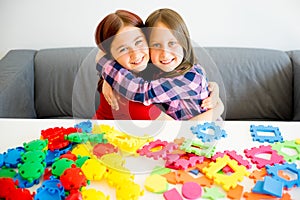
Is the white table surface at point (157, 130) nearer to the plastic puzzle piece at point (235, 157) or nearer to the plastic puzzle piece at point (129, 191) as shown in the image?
the plastic puzzle piece at point (235, 157)

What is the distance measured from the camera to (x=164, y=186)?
55cm

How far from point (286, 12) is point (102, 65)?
0.93 m

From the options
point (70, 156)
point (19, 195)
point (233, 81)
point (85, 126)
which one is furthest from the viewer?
point (233, 81)

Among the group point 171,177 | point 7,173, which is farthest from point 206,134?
point 7,173

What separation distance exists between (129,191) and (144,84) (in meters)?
0.26

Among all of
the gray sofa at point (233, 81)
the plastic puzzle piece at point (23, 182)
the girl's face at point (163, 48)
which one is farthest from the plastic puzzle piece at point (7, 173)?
the gray sofa at point (233, 81)

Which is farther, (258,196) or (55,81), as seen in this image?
(55,81)

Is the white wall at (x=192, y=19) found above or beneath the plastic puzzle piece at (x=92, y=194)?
above

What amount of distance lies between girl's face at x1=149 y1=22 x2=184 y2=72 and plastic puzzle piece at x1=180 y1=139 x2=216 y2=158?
0.15 m

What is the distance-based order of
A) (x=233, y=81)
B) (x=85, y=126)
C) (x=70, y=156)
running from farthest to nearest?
(x=233, y=81), (x=85, y=126), (x=70, y=156)

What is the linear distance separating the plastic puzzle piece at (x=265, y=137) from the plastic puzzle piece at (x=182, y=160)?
0.46 feet

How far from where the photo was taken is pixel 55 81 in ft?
4.28

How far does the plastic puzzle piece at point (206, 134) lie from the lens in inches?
26.7

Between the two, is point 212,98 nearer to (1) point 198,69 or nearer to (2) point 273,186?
(1) point 198,69
